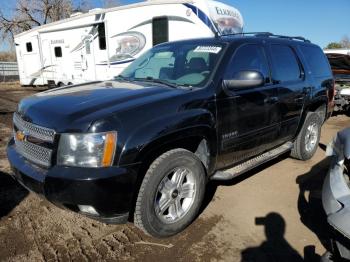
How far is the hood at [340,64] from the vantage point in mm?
11438

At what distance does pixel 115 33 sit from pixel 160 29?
1782mm

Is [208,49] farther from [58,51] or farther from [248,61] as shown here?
[58,51]

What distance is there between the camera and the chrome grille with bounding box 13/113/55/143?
303 centimetres

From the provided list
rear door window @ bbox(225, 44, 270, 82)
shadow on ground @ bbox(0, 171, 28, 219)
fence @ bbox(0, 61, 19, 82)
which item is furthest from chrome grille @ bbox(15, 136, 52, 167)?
fence @ bbox(0, 61, 19, 82)

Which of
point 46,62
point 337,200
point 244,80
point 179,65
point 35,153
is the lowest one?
point 337,200

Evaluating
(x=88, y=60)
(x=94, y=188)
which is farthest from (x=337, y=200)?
(x=88, y=60)

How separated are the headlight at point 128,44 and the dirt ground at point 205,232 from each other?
20.9 feet

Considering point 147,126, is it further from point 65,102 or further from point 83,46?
point 83,46

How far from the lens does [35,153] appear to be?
3250mm

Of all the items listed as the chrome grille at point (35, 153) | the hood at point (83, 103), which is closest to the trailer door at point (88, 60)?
the hood at point (83, 103)

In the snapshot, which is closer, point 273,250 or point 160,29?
point 273,250

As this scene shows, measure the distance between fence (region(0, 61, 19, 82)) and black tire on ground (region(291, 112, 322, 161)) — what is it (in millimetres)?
27957

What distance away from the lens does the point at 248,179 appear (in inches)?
200

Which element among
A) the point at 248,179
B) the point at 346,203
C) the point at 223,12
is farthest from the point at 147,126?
the point at 223,12
